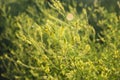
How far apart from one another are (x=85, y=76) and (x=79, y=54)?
0.70 feet

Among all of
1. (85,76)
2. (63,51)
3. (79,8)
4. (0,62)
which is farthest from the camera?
(79,8)

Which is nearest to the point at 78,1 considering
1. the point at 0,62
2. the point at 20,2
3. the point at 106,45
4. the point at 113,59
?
the point at 20,2

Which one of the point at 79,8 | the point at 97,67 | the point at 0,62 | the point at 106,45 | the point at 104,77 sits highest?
the point at 79,8

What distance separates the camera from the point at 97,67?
120 inches

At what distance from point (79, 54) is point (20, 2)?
3.27 meters

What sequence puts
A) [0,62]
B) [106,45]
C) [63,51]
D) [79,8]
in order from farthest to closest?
[79,8], [0,62], [106,45], [63,51]

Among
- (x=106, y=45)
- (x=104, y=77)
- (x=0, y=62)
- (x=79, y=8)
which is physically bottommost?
→ (x=104, y=77)

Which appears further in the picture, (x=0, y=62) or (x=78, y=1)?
(x=78, y=1)

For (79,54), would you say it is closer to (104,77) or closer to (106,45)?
(104,77)

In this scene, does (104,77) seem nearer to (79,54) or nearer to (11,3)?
(79,54)

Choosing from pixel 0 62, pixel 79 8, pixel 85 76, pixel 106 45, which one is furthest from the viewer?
pixel 79 8

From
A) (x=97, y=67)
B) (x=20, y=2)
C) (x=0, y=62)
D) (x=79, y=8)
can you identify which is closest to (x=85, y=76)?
(x=97, y=67)

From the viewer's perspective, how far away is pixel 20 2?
5949 mm

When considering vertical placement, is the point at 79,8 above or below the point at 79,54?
above
